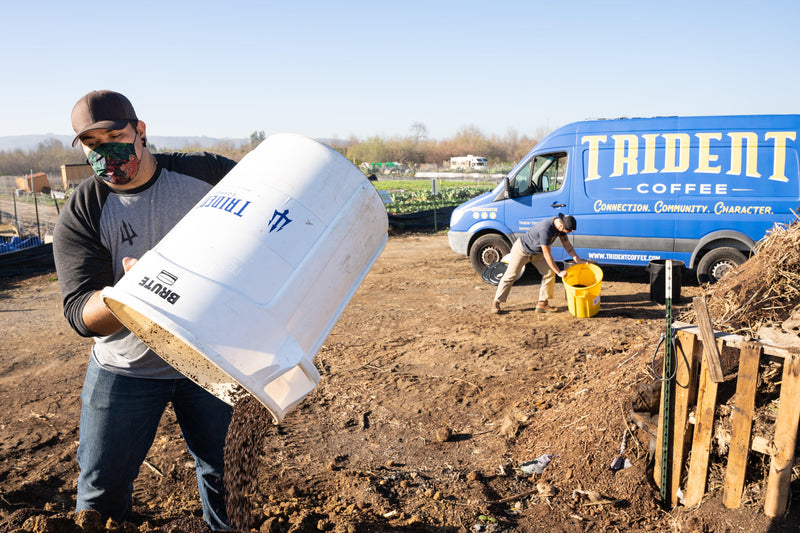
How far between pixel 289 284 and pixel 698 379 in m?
2.66

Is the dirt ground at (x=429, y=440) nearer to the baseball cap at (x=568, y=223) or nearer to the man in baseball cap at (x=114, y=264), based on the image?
the man in baseball cap at (x=114, y=264)

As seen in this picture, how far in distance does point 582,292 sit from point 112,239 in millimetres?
6478

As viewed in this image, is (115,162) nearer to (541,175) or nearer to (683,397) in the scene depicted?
(683,397)

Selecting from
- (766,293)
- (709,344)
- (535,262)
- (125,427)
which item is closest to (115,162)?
(125,427)

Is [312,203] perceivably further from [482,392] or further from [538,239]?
[538,239]

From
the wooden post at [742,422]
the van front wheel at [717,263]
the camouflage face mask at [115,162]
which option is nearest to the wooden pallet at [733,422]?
the wooden post at [742,422]

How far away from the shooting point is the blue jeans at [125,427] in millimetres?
2580

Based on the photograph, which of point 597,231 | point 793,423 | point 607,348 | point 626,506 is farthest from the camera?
point 597,231

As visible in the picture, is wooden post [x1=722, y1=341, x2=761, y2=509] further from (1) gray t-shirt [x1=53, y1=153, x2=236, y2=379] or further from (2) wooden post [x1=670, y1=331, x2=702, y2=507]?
(1) gray t-shirt [x1=53, y1=153, x2=236, y2=379]

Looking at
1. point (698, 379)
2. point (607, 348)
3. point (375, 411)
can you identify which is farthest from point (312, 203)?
point (607, 348)

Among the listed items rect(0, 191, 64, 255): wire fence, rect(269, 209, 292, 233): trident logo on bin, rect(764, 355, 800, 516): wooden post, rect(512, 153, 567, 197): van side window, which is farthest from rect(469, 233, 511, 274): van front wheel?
rect(0, 191, 64, 255): wire fence

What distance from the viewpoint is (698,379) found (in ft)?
11.7

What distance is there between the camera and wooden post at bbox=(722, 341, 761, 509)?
3.18m

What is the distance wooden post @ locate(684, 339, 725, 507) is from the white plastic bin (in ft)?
7.12
